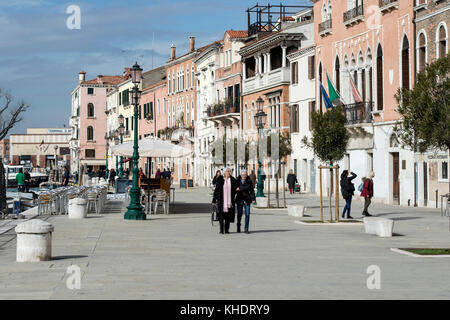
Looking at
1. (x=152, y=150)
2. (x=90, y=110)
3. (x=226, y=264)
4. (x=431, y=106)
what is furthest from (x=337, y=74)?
(x=90, y=110)

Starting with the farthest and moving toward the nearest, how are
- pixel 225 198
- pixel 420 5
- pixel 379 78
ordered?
1. pixel 379 78
2. pixel 420 5
3. pixel 225 198

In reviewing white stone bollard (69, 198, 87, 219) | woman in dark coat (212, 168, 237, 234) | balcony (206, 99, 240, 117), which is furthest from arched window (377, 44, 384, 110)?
balcony (206, 99, 240, 117)

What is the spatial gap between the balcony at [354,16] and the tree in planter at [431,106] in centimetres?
2345

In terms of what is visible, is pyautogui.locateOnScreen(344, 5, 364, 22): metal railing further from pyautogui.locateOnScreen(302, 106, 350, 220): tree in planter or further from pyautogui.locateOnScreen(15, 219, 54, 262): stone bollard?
pyautogui.locateOnScreen(15, 219, 54, 262): stone bollard

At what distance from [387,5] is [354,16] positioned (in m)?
4.61

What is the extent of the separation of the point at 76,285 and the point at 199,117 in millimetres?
Answer: 71471

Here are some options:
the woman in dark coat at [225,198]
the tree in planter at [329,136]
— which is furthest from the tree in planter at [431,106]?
the tree in planter at [329,136]

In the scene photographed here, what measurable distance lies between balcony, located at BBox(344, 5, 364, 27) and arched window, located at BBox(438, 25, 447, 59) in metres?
8.76

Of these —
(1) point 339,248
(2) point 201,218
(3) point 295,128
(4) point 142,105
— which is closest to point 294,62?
(3) point 295,128

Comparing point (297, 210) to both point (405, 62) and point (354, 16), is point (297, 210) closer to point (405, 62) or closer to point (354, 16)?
point (405, 62)

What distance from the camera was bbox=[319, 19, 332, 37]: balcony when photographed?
158 ft

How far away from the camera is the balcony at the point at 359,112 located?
42219mm

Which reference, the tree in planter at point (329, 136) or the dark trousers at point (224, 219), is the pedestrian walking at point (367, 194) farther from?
the dark trousers at point (224, 219)

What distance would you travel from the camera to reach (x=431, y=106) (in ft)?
63.4
